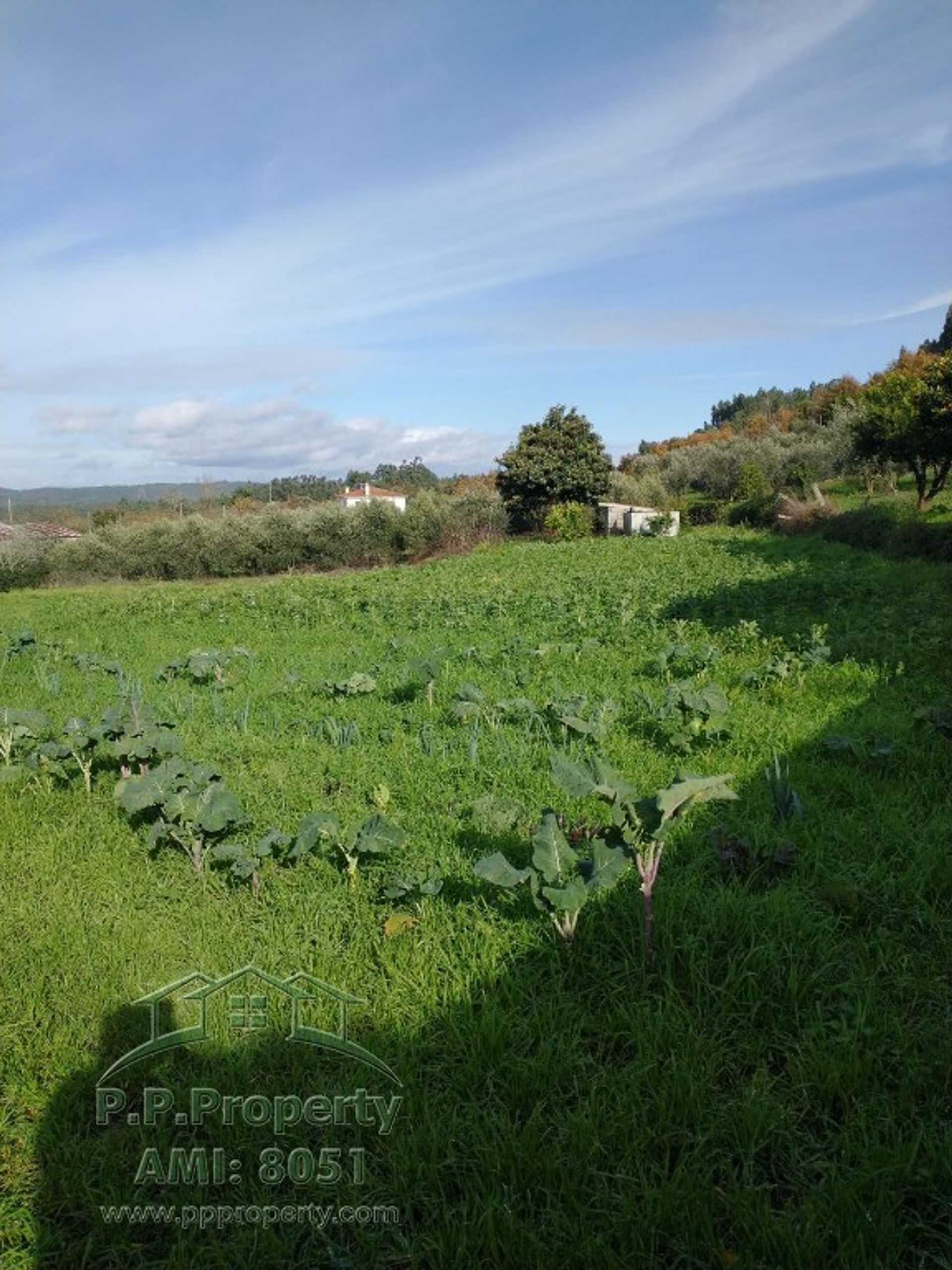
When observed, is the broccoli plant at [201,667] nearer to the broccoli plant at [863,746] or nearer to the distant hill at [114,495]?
the broccoli plant at [863,746]

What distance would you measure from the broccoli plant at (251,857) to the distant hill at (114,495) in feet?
156

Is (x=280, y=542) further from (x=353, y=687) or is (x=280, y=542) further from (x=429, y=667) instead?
(x=429, y=667)

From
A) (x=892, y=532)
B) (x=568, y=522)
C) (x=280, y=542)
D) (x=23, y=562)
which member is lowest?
(x=23, y=562)

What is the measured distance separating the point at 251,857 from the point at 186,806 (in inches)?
15.5

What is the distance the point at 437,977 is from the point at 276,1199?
82 cm

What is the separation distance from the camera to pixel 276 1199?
1.86 metres

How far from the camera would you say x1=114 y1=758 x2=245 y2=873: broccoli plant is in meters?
3.35

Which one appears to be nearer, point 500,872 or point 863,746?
point 500,872

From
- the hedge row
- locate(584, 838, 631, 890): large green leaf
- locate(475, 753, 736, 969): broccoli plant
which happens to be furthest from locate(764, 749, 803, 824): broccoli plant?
the hedge row

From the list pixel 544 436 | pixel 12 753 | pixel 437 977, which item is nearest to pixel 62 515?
pixel 544 436

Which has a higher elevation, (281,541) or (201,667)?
(281,541)

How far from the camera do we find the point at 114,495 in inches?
4823

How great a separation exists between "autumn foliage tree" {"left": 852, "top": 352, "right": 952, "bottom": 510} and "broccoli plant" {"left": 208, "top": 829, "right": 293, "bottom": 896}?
54.0 feet

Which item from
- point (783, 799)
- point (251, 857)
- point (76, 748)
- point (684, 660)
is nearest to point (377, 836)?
point (251, 857)
